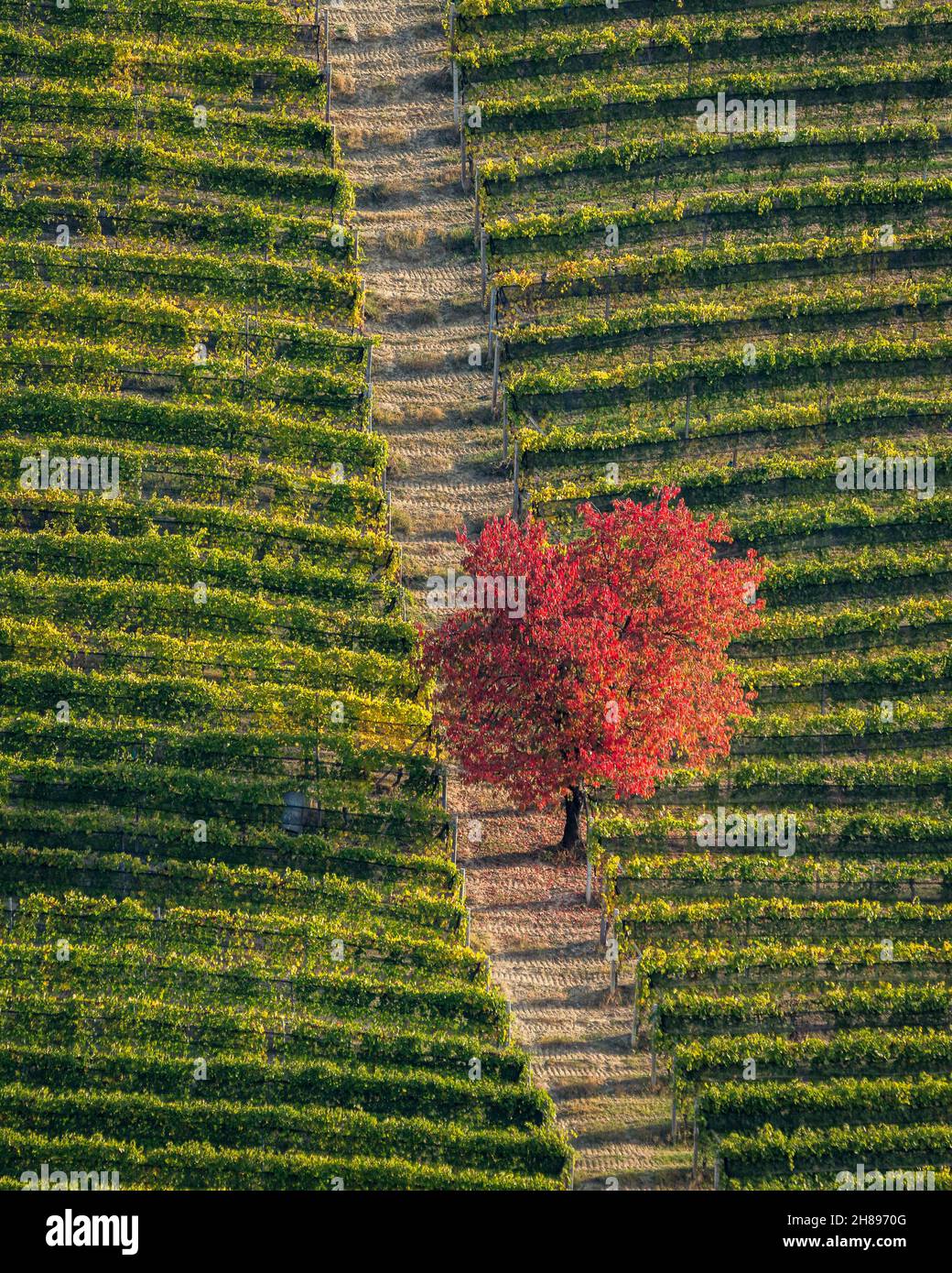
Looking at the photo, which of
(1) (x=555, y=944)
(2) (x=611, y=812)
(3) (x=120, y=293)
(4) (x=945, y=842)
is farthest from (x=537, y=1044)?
(3) (x=120, y=293)

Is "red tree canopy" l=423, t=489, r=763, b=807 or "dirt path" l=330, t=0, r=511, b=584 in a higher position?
"dirt path" l=330, t=0, r=511, b=584

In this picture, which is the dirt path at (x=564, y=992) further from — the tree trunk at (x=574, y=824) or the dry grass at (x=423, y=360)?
the dry grass at (x=423, y=360)

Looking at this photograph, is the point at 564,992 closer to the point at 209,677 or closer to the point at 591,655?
the point at 591,655

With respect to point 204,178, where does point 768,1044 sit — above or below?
below

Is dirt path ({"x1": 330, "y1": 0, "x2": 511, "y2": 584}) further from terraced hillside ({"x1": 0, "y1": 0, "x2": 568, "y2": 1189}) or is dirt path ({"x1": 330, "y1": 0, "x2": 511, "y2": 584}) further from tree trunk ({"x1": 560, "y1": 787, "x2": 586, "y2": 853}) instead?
tree trunk ({"x1": 560, "y1": 787, "x2": 586, "y2": 853})

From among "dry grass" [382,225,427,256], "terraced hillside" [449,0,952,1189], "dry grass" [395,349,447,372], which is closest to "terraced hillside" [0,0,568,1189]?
"dry grass" [395,349,447,372]

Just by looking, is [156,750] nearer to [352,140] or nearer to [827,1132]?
[827,1132]
